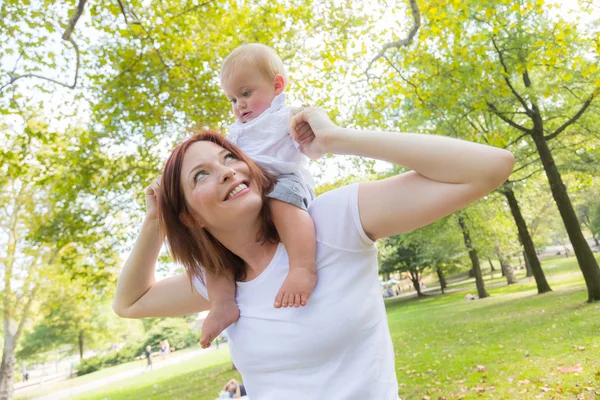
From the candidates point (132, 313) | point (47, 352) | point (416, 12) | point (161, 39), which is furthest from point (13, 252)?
point (47, 352)

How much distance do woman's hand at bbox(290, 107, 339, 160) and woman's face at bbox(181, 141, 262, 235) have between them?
0.23 meters

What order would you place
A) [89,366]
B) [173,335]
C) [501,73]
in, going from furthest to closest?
[173,335] → [89,366] → [501,73]

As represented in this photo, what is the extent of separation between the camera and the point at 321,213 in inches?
57.7

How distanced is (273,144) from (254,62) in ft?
2.25

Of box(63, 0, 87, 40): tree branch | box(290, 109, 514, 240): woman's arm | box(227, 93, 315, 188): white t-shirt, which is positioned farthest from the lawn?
box(290, 109, 514, 240): woman's arm

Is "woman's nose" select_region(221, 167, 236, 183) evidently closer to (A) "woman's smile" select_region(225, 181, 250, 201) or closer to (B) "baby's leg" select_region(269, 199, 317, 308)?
(A) "woman's smile" select_region(225, 181, 250, 201)

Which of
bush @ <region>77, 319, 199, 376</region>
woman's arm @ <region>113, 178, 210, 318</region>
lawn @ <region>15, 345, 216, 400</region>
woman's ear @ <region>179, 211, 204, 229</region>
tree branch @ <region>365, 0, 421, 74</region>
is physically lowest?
lawn @ <region>15, 345, 216, 400</region>

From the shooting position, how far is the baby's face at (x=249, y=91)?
2.31 meters

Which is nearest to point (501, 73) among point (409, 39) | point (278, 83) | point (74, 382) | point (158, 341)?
point (409, 39)

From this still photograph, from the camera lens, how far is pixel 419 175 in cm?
130

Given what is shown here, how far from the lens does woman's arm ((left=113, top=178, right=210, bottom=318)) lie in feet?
5.81

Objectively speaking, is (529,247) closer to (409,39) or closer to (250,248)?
(409,39)

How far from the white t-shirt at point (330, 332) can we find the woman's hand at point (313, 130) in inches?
6.7

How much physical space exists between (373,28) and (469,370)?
27.5ft
